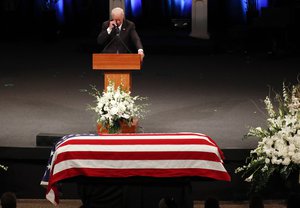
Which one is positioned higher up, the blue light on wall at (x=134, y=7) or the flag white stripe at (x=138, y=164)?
the blue light on wall at (x=134, y=7)

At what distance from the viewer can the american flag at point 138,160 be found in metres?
7.15

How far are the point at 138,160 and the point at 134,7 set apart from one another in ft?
57.1

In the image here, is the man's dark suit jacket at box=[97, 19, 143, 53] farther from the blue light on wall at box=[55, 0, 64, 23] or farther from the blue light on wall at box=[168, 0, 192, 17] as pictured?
the blue light on wall at box=[168, 0, 192, 17]

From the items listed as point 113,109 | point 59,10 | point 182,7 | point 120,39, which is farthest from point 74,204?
point 182,7

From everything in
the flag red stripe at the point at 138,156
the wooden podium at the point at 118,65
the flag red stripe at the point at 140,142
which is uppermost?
the wooden podium at the point at 118,65

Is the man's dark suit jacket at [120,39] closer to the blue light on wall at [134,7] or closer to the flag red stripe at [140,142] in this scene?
the flag red stripe at [140,142]

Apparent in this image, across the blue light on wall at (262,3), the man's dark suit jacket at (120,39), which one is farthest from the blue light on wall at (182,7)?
the man's dark suit jacket at (120,39)

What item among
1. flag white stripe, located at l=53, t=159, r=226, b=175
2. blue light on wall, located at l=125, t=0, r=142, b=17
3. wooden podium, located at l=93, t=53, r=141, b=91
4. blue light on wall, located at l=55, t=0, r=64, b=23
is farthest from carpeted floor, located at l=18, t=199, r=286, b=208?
blue light on wall, located at l=125, t=0, r=142, b=17

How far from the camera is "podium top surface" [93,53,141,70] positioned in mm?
9180

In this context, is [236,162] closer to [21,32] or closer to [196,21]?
[196,21]

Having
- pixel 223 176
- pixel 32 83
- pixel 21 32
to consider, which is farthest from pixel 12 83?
pixel 21 32

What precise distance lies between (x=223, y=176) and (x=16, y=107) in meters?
5.19

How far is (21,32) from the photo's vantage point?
2211 centimetres

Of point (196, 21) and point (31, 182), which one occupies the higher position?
point (196, 21)
